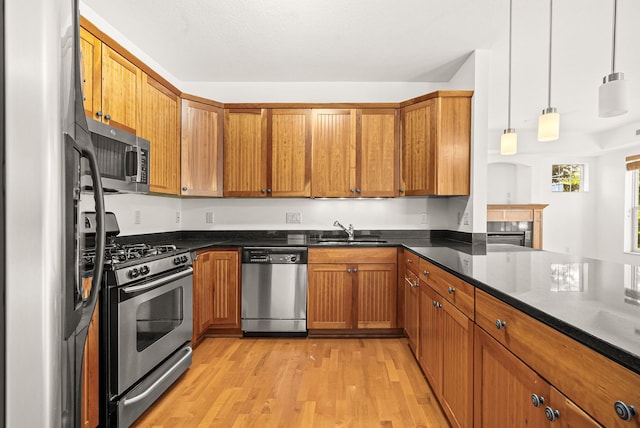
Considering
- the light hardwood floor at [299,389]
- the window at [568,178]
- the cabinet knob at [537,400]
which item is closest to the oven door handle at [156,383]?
the light hardwood floor at [299,389]

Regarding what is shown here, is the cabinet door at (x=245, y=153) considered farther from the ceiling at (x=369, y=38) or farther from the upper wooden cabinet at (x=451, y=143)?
the upper wooden cabinet at (x=451, y=143)

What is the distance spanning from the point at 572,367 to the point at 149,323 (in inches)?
83.2

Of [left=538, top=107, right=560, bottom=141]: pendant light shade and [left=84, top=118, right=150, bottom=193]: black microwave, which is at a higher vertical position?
[left=538, top=107, right=560, bottom=141]: pendant light shade

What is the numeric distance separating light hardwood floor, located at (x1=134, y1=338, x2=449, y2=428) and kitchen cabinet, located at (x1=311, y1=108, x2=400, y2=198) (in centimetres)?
150

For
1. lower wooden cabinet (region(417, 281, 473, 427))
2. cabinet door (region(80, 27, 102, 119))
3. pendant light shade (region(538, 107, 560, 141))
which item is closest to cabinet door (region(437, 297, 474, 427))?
lower wooden cabinet (region(417, 281, 473, 427))

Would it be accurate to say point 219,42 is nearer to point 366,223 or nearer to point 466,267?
point 366,223

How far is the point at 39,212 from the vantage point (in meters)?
0.52

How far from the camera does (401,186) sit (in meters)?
3.39

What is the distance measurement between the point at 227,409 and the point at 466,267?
1.62 metres

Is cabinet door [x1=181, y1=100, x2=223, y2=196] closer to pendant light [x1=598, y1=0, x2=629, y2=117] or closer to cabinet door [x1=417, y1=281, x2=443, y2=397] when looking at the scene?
cabinet door [x1=417, y1=281, x2=443, y2=397]

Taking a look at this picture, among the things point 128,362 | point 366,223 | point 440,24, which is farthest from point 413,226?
point 128,362

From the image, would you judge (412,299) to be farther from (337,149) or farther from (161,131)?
(161,131)

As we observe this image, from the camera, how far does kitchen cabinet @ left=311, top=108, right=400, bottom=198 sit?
340 cm

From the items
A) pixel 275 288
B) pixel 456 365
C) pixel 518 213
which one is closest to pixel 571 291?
pixel 456 365
